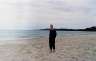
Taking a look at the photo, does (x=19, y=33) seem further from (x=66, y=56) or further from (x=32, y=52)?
(x=66, y=56)

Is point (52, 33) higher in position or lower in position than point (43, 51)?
higher

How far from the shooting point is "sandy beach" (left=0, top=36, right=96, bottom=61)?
2.92 meters

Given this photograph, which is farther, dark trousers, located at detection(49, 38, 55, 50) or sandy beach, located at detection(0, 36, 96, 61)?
dark trousers, located at detection(49, 38, 55, 50)

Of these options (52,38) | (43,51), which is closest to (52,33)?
(52,38)

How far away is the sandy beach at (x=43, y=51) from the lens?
2.92 meters

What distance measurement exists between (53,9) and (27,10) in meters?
0.33

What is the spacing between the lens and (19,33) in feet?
9.65

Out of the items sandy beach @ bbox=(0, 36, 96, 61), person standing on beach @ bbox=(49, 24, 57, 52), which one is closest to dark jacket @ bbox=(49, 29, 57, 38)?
Result: person standing on beach @ bbox=(49, 24, 57, 52)

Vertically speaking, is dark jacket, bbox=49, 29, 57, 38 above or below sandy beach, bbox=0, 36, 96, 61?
above

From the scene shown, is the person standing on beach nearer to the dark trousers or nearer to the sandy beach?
the dark trousers

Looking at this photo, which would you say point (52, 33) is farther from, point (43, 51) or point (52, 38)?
point (43, 51)

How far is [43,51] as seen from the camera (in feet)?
10.2

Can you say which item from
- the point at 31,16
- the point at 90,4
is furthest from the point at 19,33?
the point at 90,4

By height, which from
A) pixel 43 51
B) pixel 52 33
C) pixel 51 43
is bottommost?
pixel 43 51
